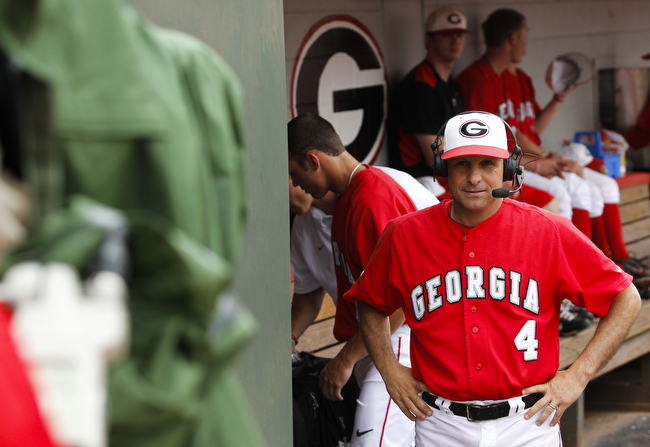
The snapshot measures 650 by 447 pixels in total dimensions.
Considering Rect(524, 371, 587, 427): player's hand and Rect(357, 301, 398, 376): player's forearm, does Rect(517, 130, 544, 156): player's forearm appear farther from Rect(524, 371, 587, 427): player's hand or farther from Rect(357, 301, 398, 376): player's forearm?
Rect(524, 371, 587, 427): player's hand

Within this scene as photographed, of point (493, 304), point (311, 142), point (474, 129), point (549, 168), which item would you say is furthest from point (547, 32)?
point (493, 304)

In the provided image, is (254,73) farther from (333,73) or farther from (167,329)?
(333,73)

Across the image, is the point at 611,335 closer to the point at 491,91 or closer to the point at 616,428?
the point at 616,428

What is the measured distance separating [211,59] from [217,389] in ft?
1.19

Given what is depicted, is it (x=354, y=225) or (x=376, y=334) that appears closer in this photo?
(x=376, y=334)

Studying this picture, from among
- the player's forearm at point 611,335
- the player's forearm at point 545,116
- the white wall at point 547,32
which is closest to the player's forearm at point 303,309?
the player's forearm at point 611,335

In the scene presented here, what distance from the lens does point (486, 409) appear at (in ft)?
6.78

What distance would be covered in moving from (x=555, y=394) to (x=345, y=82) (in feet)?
9.91

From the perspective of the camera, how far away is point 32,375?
0.42 metres

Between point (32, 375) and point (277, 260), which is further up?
point (32, 375)

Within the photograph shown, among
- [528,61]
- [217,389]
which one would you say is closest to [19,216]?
[217,389]

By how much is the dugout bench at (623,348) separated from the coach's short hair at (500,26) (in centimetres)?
189

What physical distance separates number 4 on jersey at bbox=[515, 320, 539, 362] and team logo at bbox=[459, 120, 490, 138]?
0.59 meters

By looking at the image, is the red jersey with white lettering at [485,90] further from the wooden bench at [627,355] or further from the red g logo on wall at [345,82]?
the wooden bench at [627,355]
